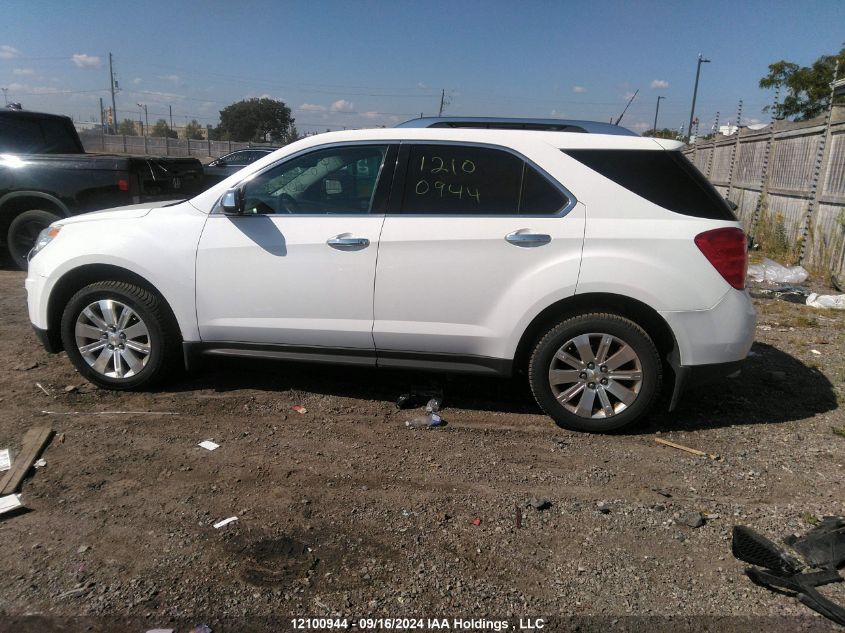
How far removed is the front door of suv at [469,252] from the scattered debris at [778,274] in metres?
7.38

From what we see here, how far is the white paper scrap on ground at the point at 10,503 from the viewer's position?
3213 mm

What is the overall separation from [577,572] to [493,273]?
1.85 m

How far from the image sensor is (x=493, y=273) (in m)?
4.02

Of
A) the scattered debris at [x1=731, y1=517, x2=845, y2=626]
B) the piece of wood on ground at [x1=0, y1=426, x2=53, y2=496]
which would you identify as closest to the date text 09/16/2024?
the scattered debris at [x1=731, y1=517, x2=845, y2=626]

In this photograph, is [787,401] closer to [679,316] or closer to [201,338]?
[679,316]

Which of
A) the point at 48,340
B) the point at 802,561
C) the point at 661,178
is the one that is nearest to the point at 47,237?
the point at 48,340

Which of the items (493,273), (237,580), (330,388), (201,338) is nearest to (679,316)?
(493,273)

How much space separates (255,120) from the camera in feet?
248

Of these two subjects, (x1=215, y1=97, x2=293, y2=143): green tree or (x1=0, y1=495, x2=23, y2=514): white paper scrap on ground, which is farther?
(x1=215, y1=97, x2=293, y2=143): green tree

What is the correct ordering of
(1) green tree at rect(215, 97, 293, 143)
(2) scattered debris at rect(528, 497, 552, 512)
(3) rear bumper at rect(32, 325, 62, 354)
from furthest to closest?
(1) green tree at rect(215, 97, 293, 143) → (3) rear bumper at rect(32, 325, 62, 354) → (2) scattered debris at rect(528, 497, 552, 512)

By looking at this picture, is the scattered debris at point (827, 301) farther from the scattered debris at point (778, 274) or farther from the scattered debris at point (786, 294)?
the scattered debris at point (778, 274)

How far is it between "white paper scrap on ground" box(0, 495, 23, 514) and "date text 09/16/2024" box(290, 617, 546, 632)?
172 cm

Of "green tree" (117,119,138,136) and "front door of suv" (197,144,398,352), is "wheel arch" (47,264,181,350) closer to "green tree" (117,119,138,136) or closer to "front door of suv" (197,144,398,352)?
"front door of suv" (197,144,398,352)

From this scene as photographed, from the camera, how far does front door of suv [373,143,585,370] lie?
398 centimetres
